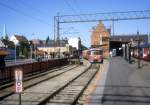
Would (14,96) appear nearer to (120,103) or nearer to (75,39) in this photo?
(120,103)

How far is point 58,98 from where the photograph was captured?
17281 millimetres

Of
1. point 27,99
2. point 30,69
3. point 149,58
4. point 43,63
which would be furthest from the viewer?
point 149,58

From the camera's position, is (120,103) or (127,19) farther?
(127,19)

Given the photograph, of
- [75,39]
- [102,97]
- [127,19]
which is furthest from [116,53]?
[102,97]

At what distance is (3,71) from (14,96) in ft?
22.8

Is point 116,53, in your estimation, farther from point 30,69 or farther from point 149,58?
point 30,69

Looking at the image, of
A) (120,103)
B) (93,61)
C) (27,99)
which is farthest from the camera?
(93,61)

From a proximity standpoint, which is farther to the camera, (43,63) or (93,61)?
(93,61)

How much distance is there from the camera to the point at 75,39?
494 ft

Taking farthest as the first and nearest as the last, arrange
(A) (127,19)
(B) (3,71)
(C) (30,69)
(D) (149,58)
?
(A) (127,19)
(D) (149,58)
(C) (30,69)
(B) (3,71)

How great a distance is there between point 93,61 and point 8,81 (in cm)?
4149

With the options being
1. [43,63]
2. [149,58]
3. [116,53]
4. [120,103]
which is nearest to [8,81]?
[120,103]

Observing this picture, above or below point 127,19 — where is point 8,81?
below

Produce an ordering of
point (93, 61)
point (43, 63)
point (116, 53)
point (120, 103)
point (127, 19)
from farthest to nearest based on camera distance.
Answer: point (116, 53), point (93, 61), point (127, 19), point (43, 63), point (120, 103)
